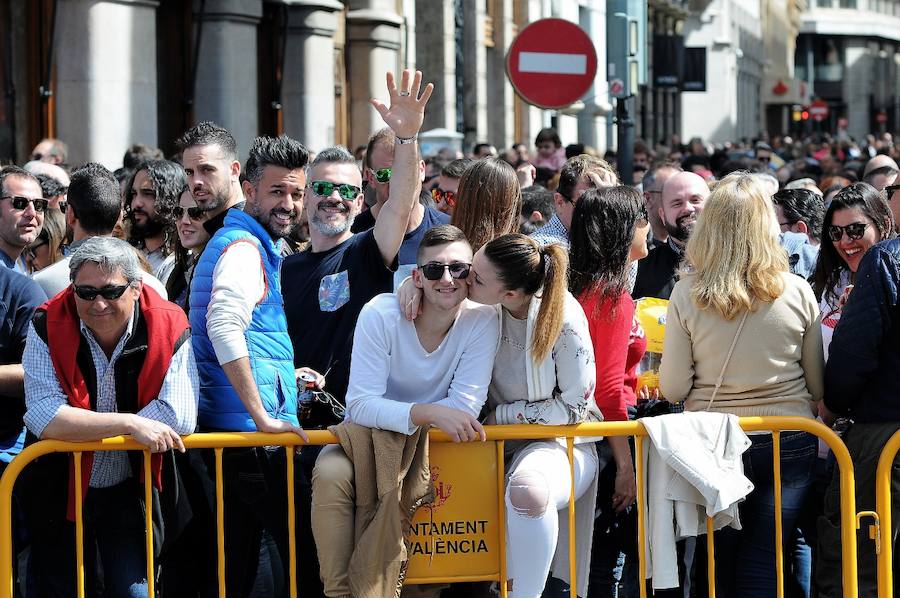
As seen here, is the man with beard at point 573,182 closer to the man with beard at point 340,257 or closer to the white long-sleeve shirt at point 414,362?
the man with beard at point 340,257

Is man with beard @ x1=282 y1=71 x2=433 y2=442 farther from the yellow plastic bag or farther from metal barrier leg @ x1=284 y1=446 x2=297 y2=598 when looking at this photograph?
the yellow plastic bag

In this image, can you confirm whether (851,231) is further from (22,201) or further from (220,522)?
(22,201)

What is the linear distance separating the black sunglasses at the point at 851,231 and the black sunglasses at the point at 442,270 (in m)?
2.13

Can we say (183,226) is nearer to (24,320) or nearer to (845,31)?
(24,320)

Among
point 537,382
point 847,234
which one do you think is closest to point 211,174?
point 537,382

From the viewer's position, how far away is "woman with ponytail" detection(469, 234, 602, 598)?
528 centimetres

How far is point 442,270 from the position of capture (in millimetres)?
5340

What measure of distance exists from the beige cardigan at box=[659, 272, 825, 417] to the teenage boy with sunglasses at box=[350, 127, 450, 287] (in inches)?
54.0

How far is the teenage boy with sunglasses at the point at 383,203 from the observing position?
6656mm

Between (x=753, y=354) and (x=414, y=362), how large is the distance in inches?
51.2

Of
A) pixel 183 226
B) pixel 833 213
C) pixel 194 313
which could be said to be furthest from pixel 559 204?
pixel 194 313

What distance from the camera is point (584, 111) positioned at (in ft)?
90.2

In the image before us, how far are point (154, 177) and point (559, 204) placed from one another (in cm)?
211

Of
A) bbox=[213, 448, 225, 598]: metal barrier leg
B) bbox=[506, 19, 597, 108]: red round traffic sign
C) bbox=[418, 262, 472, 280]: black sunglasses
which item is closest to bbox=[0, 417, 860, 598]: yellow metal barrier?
bbox=[213, 448, 225, 598]: metal barrier leg
